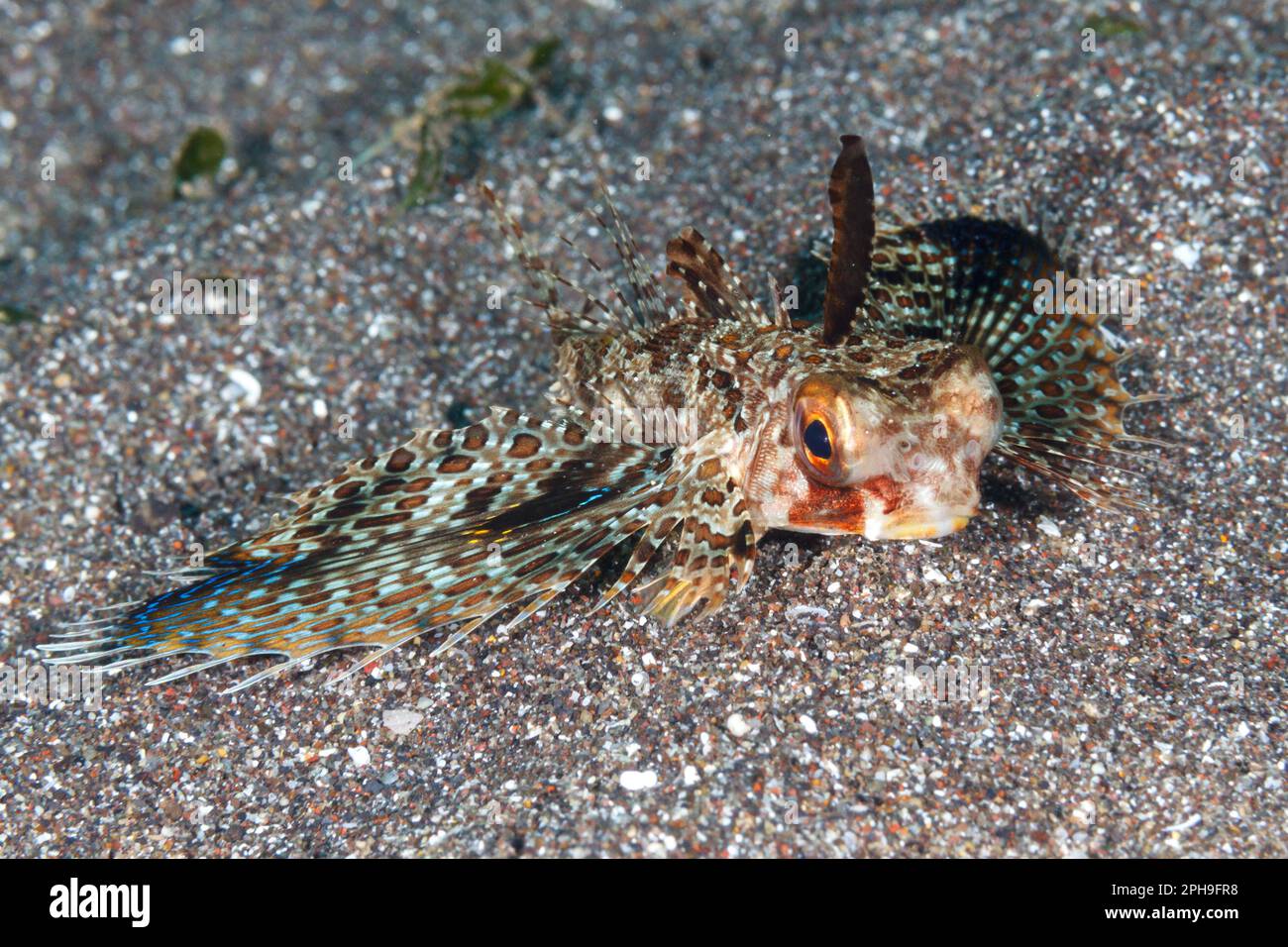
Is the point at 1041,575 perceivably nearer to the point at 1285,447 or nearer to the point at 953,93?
the point at 1285,447

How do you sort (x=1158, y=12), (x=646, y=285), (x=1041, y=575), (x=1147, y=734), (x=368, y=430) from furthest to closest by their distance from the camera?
1. (x=1158, y=12)
2. (x=368, y=430)
3. (x=646, y=285)
4. (x=1041, y=575)
5. (x=1147, y=734)

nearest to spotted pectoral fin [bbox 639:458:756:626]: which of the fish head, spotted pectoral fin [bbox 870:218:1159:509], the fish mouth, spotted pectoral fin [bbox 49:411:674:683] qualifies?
spotted pectoral fin [bbox 49:411:674:683]

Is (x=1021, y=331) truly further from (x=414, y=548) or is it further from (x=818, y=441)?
(x=414, y=548)

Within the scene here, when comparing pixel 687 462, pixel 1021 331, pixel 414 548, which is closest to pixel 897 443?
pixel 687 462

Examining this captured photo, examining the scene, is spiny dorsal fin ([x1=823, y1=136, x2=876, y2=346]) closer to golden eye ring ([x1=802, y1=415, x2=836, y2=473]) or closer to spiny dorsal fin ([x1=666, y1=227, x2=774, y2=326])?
golden eye ring ([x1=802, y1=415, x2=836, y2=473])

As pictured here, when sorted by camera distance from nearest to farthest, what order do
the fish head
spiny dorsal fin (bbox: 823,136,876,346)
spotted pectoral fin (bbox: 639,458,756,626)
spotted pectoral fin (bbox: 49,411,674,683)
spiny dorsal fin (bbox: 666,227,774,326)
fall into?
spiny dorsal fin (bbox: 823,136,876,346)
the fish head
spotted pectoral fin (bbox: 639,458,756,626)
spotted pectoral fin (bbox: 49,411,674,683)
spiny dorsal fin (bbox: 666,227,774,326)

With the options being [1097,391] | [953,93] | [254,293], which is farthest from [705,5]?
[1097,391]

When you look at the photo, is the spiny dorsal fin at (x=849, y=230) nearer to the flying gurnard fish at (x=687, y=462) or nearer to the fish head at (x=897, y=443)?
the flying gurnard fish at (x=687, y=462)
